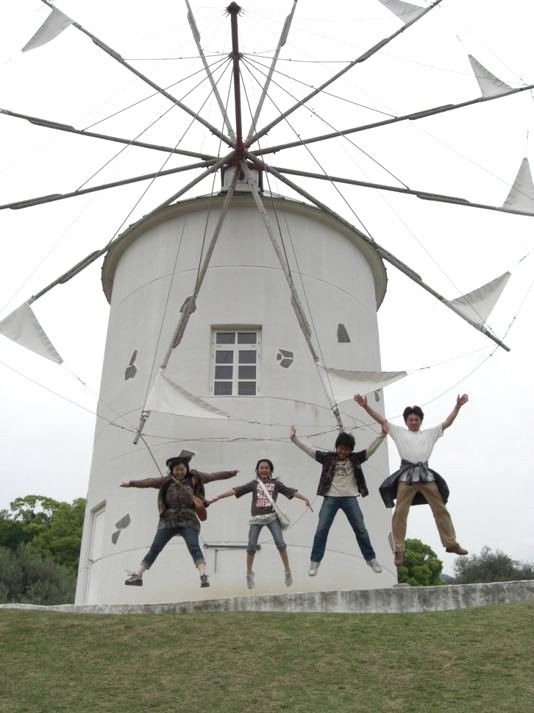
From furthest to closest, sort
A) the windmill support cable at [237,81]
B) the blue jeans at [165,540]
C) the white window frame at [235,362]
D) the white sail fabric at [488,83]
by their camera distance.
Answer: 1. the windmill support cable at [237,81]
2. the white sail fabric at [488,83]
3. the white window frame at [235,362]
4. the blue jeans at [165,540]

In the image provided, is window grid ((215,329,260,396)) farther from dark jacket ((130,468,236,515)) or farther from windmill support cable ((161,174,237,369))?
dark jacket ((130,468,236,515))

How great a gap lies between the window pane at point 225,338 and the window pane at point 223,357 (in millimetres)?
201

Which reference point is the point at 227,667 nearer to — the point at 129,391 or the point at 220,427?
the point at 220,427

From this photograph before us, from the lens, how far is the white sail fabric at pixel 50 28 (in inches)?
672

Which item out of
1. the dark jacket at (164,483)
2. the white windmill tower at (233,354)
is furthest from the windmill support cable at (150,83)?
the dark jacket at (164,483)

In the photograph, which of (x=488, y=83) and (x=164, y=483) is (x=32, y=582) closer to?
(x=164, y=483)

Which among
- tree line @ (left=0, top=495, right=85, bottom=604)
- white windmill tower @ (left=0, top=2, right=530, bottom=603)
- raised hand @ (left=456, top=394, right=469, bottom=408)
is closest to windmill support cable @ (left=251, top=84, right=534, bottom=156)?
white windmill tower @ (left=0, top=2, right=530, bottom=603)

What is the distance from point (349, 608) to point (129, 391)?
738 cm

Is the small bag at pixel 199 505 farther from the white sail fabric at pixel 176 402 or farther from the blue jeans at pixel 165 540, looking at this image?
the white sail fabric at pixel 176 402

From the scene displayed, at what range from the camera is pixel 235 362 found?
15.7 metres

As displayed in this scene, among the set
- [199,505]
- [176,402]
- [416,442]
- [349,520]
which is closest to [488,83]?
[176,402]

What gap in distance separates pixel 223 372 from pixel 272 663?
8.22 metres

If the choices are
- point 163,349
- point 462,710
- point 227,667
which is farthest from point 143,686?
point 163,349

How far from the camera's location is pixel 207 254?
15.6 metres
